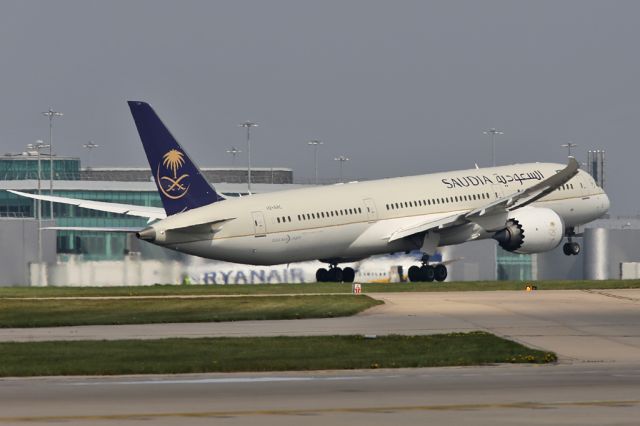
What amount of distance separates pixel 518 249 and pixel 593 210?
21.7 ft

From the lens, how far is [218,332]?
136 feet

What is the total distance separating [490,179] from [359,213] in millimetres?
7869

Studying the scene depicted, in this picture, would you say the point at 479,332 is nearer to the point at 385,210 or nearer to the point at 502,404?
the point at 502,404

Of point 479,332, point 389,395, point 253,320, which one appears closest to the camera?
point 389,395

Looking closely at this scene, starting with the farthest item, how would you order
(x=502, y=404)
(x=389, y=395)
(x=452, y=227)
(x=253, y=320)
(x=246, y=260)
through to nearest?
1. (x=452, y=227)
2. (x=246, y=260)
3. (x=253, y=320)
4. (x=389, y=395)
5. (x=502, y=404)

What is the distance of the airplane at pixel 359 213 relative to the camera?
206 ft

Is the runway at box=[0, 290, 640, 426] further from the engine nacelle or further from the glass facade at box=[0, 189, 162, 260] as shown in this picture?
the glass facade at box=[0, 189, 162, 260]

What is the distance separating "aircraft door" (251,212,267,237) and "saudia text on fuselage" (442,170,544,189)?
10.9 metres

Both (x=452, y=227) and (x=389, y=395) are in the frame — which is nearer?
(x=389, y=395)

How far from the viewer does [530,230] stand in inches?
2741

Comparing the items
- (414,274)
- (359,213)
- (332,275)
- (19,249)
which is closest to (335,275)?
(332,275)

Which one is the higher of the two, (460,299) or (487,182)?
(487,182)

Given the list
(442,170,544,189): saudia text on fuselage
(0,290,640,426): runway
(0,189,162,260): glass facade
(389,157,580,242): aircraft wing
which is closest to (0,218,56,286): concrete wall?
(389,157,580,242): aircraft wing

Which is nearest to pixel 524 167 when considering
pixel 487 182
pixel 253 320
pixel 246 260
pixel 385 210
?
pixel 487 182
